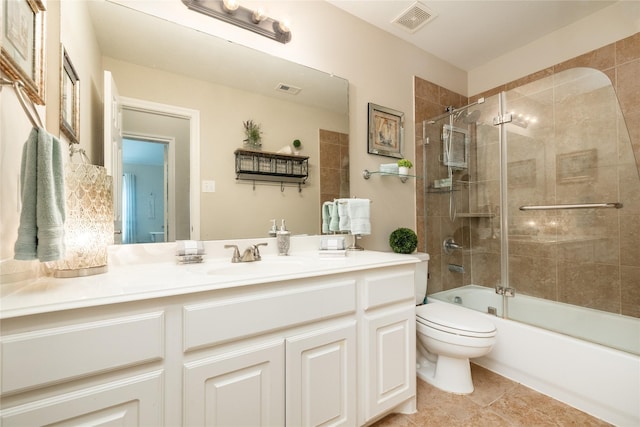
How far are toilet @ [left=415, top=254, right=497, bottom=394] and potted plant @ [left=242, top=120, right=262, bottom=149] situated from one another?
144 cm

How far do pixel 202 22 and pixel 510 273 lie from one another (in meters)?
2.59

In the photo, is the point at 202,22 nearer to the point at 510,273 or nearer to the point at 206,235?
the point at 206,235

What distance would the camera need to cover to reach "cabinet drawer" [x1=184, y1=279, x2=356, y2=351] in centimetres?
86

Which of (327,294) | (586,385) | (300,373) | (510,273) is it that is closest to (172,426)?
(300,373)

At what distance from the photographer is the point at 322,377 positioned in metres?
1.11

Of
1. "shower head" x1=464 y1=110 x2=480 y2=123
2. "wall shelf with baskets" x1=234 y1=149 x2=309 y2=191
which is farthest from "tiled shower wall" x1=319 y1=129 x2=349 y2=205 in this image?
"shower head" x1=464 y1=110 x2=480 y2=123

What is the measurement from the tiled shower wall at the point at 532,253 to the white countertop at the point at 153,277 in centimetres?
111

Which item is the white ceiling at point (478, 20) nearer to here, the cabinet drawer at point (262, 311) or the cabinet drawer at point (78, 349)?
the cabinet drawer at point (262, 311)

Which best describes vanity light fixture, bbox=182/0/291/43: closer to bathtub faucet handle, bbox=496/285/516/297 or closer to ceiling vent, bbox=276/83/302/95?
ceiling vent, bbox=276/83/302/95

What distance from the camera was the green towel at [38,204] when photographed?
72cm

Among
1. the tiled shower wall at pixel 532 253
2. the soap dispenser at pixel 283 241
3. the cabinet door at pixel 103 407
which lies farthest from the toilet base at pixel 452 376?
the cabinet door at pixel 103 407

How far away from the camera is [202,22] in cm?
140

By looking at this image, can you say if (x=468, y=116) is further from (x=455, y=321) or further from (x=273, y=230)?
(x=273, y=230)

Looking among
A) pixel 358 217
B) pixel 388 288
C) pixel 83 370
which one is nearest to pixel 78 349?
pixel 83 370
